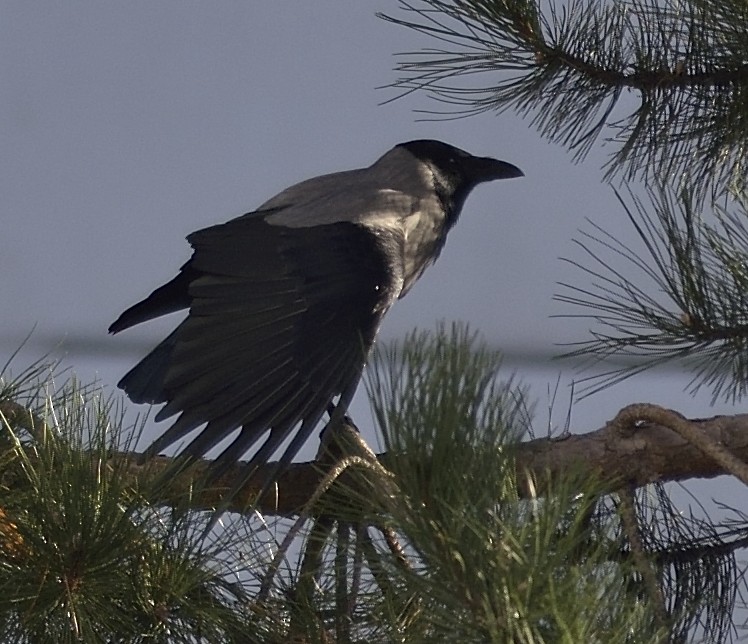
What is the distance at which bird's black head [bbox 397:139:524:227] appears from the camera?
1655mm

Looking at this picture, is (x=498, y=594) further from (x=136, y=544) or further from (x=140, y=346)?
(x=140, y=346)

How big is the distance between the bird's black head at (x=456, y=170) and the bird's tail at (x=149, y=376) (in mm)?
488

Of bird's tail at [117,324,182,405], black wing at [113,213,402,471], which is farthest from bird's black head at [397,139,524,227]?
bird's tail at [117,324,182,405]

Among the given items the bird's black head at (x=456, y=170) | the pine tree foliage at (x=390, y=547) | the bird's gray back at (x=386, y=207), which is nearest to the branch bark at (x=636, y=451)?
the pine tree foliage at (x=390, y=547)

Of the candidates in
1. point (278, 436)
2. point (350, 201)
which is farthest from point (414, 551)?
point (350, 201)

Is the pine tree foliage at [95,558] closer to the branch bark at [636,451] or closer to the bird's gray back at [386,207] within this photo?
the branch bark at [636,451]

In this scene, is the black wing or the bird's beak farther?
the bird's beak

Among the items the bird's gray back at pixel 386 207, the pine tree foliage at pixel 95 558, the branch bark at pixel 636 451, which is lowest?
the pine tree foliage at pixel 95 558

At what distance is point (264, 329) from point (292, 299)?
78 millimetres

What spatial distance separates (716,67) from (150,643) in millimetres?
692

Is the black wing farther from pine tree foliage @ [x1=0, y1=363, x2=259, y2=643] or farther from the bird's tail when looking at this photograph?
pine tree foliage @ [x1=0, y1=363, x2=259, y2=643]

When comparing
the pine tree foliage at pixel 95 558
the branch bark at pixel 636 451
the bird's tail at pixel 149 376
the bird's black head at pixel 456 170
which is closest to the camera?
the pine tree foliage at pixel 95 558

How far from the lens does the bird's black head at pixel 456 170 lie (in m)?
1.66

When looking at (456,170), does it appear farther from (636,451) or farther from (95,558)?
(95,558)
